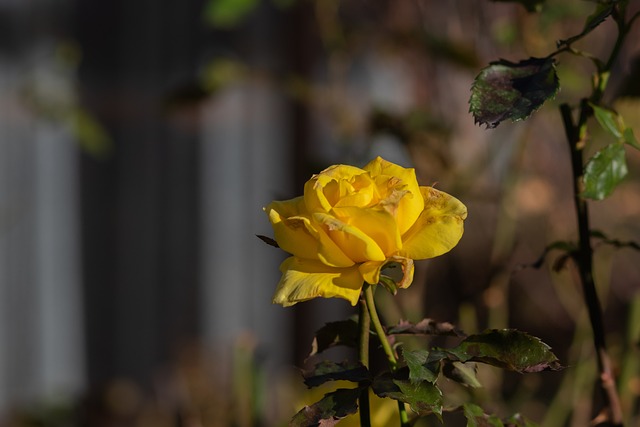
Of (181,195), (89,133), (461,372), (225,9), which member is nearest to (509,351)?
(461,372)

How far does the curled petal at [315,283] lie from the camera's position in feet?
1.48

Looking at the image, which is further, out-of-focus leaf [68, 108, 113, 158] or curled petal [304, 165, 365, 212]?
out-of-focus leaf [68, 108, 113, 158]

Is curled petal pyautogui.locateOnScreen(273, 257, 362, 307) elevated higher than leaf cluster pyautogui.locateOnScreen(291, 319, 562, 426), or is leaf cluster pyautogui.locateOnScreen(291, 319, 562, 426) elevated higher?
curled petal pyautogui.locateOnScreen(273, 257, 362, 307)

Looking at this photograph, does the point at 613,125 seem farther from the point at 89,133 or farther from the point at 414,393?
the point at 89,133

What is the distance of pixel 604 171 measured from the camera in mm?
553

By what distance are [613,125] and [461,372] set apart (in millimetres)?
183

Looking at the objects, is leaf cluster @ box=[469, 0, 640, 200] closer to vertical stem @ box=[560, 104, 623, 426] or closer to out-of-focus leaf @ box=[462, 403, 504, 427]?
vertical stem @ box=[560, 104, 623, 426]

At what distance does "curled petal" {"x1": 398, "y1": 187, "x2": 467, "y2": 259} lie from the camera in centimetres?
46

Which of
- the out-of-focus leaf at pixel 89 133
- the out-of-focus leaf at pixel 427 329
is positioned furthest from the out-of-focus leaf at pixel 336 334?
the out-of-focus leaf at pixel 89 133

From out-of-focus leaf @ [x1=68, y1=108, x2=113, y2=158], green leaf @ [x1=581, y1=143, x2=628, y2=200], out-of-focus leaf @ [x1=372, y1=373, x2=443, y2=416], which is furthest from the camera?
out-of-focus leaf @ [x1=68, y1=108, x2=113, y2=158]

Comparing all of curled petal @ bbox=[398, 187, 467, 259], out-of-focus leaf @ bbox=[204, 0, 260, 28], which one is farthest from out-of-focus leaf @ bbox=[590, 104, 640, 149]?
out-of-focus leaf @ bbox=[204, 0, 260, 28]

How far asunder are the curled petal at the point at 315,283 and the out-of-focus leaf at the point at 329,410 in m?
0.05

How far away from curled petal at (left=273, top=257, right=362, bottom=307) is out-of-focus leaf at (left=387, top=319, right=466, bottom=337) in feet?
0.26

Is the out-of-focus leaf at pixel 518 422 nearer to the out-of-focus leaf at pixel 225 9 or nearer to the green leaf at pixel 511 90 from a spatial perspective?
the green leaf at pixel 511 90
